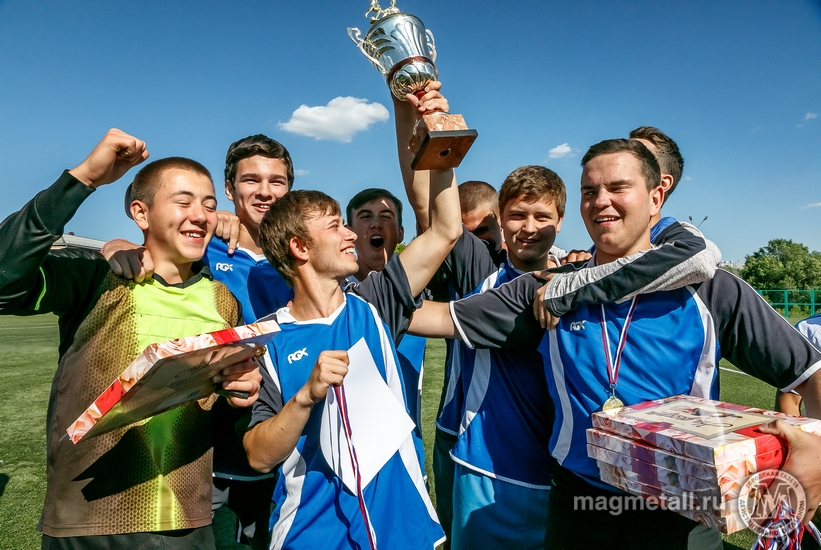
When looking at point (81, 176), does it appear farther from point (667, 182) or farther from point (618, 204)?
point (667, 182)

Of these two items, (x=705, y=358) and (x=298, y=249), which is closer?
(x=705, y=358)

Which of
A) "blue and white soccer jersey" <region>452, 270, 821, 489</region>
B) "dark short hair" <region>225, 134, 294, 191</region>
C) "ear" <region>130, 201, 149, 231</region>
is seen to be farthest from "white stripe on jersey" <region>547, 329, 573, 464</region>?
→ "dark short hair" <region>225, 134, 294, 191</region>

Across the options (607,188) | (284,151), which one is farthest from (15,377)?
(607,188)

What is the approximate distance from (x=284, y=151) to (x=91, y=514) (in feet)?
7.42

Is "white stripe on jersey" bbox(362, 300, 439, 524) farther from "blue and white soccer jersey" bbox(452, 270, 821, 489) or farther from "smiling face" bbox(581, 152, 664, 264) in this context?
"smiling face" bbox(581, 152, 664, 264)

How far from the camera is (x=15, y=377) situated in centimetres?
1105

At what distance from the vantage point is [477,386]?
8.91 feet

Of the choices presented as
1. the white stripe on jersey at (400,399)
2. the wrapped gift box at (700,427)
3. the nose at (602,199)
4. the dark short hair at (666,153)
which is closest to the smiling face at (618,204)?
the nose at (602,199)

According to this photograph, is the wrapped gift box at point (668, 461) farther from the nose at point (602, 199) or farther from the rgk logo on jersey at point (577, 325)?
the nose at point (602, 199)

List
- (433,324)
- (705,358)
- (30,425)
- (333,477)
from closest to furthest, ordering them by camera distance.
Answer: (333,477), (705,358), (433,324), (30,425)

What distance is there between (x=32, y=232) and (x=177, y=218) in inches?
23.1

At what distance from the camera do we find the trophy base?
6.95ft

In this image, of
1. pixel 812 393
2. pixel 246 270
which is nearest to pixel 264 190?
pixel 246 270

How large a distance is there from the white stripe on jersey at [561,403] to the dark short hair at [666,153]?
1887mm
